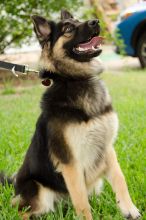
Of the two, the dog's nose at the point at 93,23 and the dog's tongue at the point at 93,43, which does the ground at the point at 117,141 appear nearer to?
the dog's tongue at the point at 93,43

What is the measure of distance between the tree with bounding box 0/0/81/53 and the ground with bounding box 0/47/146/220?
1.62 metres

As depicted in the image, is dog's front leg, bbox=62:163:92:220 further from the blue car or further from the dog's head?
the blue car

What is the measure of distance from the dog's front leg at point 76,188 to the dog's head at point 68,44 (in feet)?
2.82

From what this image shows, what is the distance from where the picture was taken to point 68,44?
3.87m

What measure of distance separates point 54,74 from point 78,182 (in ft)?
3.12

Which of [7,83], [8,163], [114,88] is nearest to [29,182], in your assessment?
[8,163]

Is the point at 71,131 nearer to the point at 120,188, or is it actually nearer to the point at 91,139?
the point at 91,139

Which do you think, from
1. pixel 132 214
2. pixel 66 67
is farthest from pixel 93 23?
pixel 132 214

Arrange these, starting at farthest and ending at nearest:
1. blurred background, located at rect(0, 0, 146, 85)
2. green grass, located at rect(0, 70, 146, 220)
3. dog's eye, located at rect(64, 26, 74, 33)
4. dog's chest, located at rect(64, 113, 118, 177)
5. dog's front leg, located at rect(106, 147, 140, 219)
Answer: blurred background, located at rect(0, 0, 146, 85), dog's eye, located at rect(64, 26, 74, 33), green grass, located at rect(0, 70, 146, 220), dog's front leg, located at rect(106, 147, 140, 219), dog's chest, located at rect(64, 113, 118, 177)

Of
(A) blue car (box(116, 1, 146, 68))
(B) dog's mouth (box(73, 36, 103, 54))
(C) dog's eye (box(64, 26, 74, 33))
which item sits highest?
(C) dog's eye (box(64, 26, 74, 33))

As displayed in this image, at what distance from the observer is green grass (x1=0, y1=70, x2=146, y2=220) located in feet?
12.4

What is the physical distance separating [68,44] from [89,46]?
182 millimetres

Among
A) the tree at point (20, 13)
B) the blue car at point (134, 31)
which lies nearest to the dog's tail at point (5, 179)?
the tree at point (20, 13)

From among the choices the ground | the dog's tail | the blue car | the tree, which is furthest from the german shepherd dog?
the blue car
